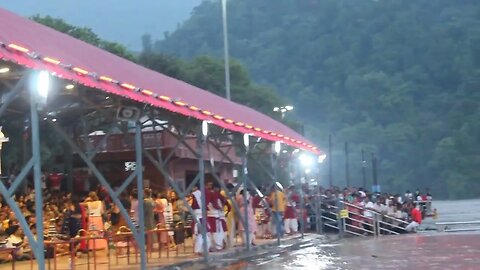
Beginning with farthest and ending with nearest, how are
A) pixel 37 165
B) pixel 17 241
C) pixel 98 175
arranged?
1. pixel 17 241
2. pixel 98 175
3. pixel 37 165

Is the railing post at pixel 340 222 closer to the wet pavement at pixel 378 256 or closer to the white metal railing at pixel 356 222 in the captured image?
the white metal railing at pixel 356 222

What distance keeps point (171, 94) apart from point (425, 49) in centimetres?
11057

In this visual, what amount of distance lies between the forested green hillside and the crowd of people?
217ft

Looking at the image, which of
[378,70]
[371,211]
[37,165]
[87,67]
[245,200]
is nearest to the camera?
[37,165]

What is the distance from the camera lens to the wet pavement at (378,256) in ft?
54.7

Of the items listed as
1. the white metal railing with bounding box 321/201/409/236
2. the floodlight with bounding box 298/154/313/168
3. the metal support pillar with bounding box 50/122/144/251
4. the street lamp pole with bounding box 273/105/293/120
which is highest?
the street lamp pole with bounding box 273/105/293/120

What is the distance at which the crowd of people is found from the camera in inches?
720

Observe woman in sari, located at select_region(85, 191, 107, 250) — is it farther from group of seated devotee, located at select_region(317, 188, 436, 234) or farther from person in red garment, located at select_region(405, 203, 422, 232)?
person in red garment, located at select_region(405, 203, 422, 232)

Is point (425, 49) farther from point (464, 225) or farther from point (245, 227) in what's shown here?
point (245, 227)

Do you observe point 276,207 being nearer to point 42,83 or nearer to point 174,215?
point 174,215

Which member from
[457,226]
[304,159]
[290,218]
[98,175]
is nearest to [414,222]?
[457,226]

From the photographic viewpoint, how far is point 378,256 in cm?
1908

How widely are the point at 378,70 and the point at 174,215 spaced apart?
331 feet

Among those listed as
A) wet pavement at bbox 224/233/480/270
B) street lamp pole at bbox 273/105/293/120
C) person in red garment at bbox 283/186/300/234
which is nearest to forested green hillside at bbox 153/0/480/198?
street lamp pole at bbox 273/105/293/120
